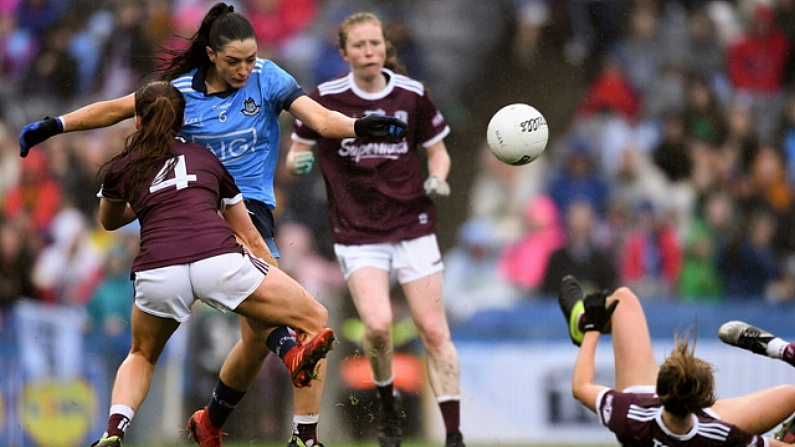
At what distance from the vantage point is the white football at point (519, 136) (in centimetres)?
650

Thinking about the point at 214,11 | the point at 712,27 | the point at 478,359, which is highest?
the point at 712,27

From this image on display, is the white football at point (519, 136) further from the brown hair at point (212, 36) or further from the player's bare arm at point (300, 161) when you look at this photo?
the brown hair at point (212, 36)

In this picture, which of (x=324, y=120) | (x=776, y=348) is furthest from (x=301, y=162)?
(x=776, y=348)

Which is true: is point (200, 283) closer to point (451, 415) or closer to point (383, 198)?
point (383, 198)

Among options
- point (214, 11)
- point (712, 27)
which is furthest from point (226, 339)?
point (712, 27)

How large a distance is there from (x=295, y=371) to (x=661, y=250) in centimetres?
636

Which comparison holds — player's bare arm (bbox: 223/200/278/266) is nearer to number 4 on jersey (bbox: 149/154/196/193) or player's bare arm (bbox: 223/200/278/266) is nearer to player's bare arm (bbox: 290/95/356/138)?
number 4 on jersey (bbox: 149/154/196/193)

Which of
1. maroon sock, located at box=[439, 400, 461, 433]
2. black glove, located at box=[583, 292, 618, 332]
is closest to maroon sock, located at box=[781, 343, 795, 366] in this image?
black glove, located at box=[583, 292, 618, 332]

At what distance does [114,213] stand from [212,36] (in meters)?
1.05

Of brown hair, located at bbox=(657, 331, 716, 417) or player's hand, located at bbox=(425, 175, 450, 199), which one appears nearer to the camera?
brown hair, located at bbox=(657, 331, 716, 417)

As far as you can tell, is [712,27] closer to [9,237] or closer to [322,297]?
[322,297]

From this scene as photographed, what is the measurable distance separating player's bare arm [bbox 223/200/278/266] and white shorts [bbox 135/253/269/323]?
1.38 ft

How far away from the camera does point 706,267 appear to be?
10898 millimetres

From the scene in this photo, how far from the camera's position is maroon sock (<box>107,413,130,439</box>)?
5375 mm
